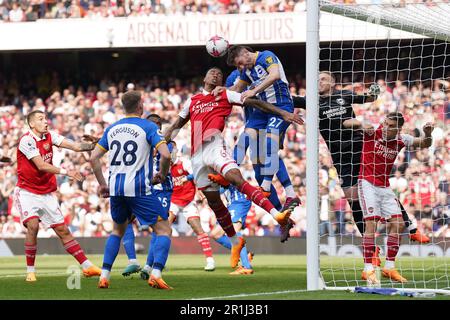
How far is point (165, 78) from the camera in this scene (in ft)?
101

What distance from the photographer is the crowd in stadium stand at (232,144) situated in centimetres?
1997

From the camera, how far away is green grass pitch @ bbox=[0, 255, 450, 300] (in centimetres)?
1056

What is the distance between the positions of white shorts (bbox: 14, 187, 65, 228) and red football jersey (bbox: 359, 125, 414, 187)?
415 cm

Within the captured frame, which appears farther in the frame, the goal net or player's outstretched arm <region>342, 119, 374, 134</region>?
player's outstretched arm <region>342, 119, 374, 134</region>

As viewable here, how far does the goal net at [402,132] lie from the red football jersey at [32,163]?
3.77 metres

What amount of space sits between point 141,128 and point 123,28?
18.3 metres

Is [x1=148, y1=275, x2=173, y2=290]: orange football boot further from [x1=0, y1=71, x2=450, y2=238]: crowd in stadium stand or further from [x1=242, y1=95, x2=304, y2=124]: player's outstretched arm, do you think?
[x1=0, y1=71, x2=450, y2=238]: crowd in stadium stand

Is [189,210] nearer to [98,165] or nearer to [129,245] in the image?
[129,245]

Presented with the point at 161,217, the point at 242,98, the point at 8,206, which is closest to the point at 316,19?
the point at 242,98

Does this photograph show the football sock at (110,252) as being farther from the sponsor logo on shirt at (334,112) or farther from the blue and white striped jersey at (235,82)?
the sponsor logo on shirt at (334,112)

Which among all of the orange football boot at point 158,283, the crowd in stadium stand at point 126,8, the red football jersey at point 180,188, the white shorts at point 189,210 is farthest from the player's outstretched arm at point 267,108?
the crowd in stadium stand at point 126,8

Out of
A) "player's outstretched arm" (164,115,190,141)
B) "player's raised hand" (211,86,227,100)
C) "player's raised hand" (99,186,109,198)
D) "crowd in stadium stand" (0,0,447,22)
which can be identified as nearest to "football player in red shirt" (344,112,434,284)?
"player's raised hand" (211,86,227,100)

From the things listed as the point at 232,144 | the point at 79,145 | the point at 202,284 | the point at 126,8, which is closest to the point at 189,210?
the point at 79,145

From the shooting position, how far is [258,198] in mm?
12141
